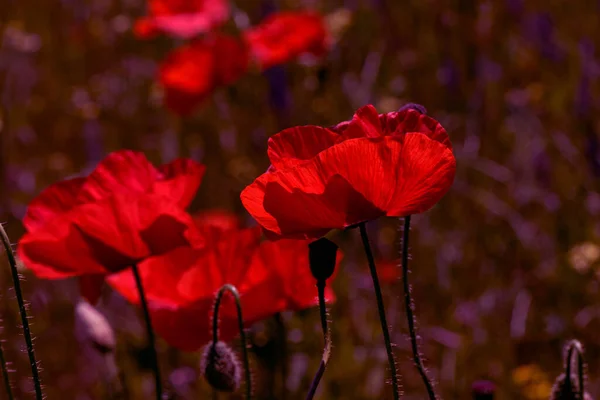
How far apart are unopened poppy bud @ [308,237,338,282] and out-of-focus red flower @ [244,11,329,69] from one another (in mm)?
1623

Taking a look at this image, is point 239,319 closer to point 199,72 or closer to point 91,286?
point 91,286

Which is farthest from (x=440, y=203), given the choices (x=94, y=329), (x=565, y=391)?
(x=565, y=391)

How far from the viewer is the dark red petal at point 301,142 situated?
0.90m

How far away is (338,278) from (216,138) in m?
1.34

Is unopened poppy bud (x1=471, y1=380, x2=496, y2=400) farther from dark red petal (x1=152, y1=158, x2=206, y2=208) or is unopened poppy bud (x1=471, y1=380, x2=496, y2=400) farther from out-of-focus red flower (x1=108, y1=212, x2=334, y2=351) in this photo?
dark red petal (x1=152, y1=158, x2=206, y2=208)

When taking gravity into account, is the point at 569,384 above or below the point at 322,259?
A: below

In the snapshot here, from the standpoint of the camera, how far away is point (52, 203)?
1185mm

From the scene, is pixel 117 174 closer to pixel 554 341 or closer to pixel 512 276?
pixel 554 341

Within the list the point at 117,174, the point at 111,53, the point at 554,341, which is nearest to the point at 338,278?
the point at 554,341

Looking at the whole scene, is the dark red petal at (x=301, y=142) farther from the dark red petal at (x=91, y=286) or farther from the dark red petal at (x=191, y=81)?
the dark red petal at (x=191, y=81)

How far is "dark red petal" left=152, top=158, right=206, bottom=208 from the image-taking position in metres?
1.12

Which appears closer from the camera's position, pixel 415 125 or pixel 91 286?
pixel 415 125

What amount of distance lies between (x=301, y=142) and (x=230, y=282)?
397mm

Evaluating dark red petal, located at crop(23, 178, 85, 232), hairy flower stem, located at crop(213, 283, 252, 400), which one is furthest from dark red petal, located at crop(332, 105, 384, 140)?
dark red petal, located at crop(23, 178, 85, 232)
